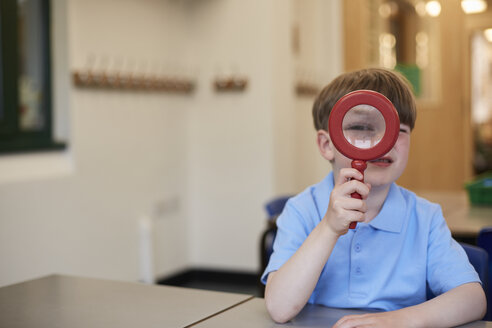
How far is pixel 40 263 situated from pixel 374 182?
8.38 feet

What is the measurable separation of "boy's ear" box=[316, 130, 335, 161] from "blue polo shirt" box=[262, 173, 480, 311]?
5.4 inches

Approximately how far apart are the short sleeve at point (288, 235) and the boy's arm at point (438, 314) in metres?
0.24

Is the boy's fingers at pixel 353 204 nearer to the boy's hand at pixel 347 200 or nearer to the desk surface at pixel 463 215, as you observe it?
the boy's hand at pixel 347 200

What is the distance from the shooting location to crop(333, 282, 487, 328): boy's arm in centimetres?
109

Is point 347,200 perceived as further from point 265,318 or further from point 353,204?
point 265,318

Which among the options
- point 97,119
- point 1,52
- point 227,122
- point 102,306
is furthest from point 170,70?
point 102,306

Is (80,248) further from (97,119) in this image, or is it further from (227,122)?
(227,122)

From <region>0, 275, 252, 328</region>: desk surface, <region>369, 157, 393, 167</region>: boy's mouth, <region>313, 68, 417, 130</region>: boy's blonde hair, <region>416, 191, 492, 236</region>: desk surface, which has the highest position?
<region>313, 68, 417, 130</region>: boy's blonde hair

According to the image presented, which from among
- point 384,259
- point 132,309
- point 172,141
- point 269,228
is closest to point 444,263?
point 384,259

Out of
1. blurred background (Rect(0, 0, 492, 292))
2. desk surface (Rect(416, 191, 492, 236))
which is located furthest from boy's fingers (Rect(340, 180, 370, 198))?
blurred background (Rect(0, 0, 492, 292))

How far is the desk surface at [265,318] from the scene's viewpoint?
1142 mm

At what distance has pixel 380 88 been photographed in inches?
52.3

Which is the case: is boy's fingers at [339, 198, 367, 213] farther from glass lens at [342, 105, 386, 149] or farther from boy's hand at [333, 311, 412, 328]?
boy's hand at [333, 311, 412, 328]

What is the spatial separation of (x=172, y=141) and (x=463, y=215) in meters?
2.38
